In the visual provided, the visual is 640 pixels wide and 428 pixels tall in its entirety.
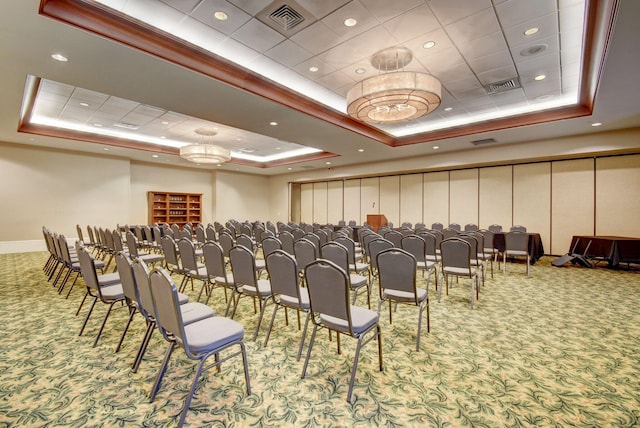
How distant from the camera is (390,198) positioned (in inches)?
535

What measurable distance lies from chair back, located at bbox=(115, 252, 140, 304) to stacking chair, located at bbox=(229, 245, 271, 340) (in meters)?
1.03

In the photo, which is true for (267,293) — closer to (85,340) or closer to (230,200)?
(85,340)

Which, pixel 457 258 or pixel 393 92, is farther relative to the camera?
pixel 457 258

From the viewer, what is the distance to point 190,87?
5188 mm

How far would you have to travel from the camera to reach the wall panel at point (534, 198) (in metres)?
9.68

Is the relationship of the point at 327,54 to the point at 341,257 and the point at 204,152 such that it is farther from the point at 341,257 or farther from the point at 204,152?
the point at 204,152

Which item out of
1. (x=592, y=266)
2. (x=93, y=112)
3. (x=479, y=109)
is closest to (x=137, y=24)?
(x=93, y=112)

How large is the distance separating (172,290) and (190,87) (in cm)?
446

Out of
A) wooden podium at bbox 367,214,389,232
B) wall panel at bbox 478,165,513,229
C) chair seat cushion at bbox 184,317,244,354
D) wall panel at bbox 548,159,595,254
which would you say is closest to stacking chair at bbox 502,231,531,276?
wall panel at bbox 548,159,595,254

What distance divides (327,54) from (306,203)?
507 inches

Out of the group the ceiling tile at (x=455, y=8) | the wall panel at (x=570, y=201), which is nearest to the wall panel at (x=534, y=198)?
the wall panel at (x=570, y=201)

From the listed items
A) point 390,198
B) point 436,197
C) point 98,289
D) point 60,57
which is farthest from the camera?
point 390,198

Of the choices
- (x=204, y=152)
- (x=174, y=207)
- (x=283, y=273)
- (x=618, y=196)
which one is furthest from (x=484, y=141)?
(x=174, y=207)

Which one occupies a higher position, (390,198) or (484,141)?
(484,141)
